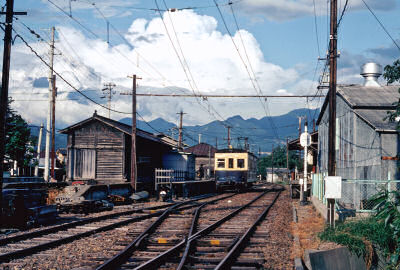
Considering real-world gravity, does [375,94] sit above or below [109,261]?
above

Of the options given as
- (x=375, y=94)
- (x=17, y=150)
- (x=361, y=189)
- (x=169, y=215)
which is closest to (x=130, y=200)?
(x=169, y=215)


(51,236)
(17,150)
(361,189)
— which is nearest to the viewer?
(51,236)

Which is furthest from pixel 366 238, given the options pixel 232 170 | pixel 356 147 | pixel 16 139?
pixel 16 139

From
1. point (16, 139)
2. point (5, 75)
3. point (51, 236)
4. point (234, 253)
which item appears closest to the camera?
point (234, 253)

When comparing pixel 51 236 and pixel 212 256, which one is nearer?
pixel 212 256

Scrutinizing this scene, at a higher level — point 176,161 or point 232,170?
point 176,161

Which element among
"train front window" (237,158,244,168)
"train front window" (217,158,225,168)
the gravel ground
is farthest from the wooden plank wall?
the gravel ground

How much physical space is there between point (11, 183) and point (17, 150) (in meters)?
29.8

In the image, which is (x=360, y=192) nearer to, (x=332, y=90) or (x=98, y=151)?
(x=332, y=90)

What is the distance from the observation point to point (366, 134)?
19156mm

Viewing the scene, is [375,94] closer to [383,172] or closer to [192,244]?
[383,172]

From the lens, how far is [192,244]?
1027 centimetres

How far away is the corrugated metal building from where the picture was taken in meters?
17.5

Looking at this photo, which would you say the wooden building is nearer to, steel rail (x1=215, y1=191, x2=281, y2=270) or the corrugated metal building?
the corrugated metal building
